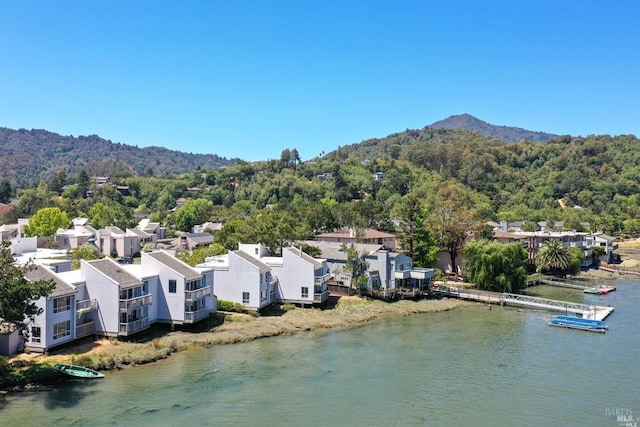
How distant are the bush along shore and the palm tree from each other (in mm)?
22894

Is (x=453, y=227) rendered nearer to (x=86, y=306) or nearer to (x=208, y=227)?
(x=86, y=306)

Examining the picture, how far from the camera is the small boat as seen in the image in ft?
82.0

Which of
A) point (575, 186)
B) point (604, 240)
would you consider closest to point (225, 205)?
point (604, 240)

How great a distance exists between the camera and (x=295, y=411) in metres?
22.8

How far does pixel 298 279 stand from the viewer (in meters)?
42.4

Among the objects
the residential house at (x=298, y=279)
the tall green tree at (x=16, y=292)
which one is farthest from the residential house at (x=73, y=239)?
the tall green tree at (x=16, y=292)

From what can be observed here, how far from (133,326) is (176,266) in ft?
17.9

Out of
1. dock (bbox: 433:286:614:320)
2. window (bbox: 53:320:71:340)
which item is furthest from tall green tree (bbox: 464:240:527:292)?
window (bbox: 53:320:71:340)

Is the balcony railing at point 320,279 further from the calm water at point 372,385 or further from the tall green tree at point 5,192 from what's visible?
the tall green tree at point 5,192

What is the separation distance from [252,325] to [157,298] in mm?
6800

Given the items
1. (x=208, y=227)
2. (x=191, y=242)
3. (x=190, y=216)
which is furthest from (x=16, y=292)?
(x=190, y=216)

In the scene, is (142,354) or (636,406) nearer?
(636,406)

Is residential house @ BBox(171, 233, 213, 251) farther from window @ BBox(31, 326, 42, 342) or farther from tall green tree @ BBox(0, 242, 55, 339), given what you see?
tall green tree @ BBox(0, 242, 55, 339)

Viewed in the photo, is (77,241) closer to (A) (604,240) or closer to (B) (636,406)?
(B) (636,406)
